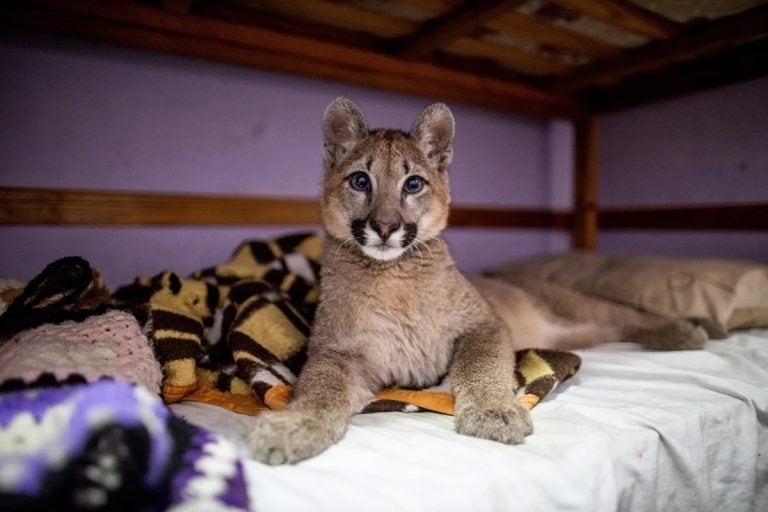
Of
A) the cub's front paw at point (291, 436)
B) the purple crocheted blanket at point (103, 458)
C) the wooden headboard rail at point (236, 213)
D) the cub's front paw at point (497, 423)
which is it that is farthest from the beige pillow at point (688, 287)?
the purple crocheted blanket at point (103, 458)

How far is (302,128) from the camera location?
2961 mm

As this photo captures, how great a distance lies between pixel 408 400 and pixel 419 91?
82.4 inches

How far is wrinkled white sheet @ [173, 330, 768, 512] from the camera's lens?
1.04 metres

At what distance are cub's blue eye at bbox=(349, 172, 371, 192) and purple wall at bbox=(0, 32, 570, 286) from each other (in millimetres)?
1283

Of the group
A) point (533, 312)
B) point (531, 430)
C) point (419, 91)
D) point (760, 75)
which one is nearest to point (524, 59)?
point (419, 91)

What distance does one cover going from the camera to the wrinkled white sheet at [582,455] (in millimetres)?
1038

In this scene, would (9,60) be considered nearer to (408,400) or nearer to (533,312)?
(408,400)

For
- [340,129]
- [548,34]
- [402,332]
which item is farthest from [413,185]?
[548,34]

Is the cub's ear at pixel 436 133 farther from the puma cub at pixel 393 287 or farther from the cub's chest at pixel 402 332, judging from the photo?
the cub's chest at pixel 402 332

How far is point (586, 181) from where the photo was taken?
3.83 m

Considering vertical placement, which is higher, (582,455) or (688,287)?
(688,287)

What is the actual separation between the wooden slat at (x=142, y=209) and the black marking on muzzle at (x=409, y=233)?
1458mm

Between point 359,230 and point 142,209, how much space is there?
58.4 inches

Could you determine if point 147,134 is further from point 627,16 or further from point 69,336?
point 627,16
